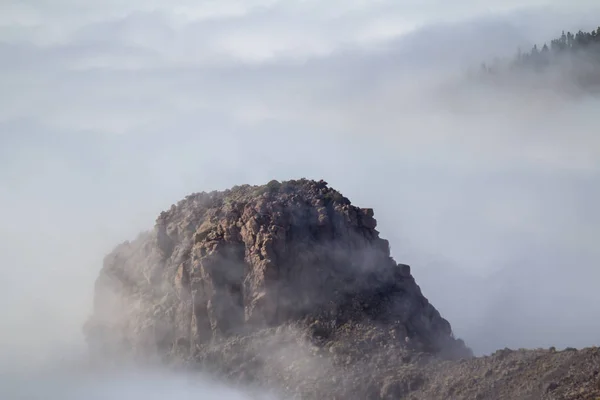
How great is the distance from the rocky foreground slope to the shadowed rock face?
0.37 feet

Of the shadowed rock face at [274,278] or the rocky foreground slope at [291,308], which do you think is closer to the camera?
the rocky foreground slope at [291,308]

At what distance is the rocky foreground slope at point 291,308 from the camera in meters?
78.2

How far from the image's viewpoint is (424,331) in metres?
87.1

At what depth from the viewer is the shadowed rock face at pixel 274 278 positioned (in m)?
86.6

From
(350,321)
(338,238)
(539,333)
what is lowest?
(539,333)

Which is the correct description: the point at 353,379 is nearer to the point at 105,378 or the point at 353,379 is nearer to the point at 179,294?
the point at 179,294

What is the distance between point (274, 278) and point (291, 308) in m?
3.10

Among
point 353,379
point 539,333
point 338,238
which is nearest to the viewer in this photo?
point 353,379

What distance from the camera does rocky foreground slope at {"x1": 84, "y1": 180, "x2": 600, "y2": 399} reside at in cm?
7819

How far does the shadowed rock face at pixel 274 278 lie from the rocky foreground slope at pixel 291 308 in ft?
0.37

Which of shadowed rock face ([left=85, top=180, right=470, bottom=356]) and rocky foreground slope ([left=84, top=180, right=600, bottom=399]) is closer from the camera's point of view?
rocky foreground slope ([left=84, top=180, right=600, bottom=399])

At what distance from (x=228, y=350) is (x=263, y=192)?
1614 cm

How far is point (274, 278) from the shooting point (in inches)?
3430

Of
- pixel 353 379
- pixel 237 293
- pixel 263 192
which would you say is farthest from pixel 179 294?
pixel 353 379
